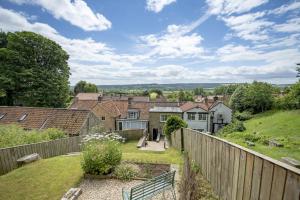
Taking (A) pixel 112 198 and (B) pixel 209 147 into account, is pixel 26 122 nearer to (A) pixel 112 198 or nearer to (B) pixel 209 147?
(A) pixel 112 198

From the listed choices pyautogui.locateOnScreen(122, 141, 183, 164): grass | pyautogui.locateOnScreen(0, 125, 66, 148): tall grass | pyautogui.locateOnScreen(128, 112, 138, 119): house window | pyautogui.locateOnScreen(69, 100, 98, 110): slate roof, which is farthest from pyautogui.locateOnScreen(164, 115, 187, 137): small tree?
pyautogui.locateOnScreen(69, 100, 98, 110): slate roof

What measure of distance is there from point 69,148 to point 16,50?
15955mm

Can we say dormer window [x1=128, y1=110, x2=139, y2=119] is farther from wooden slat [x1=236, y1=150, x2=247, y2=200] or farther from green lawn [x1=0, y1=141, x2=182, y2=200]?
wooden slat [x1=236, y1=150, x2=247, y2=200]

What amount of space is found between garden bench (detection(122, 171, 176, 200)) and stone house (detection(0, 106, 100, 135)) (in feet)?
42.6

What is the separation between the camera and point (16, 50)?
2230 cm

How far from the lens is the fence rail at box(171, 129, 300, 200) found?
2582 millimetres

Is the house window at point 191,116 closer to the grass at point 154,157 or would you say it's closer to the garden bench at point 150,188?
the grass at point 154,157

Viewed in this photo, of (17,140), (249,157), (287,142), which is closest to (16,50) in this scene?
(17,140)

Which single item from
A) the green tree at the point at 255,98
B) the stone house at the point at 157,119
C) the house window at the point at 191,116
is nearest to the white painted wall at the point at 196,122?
the house window at the point at 191,116

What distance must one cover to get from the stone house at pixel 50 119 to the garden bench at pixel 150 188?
42.6ft

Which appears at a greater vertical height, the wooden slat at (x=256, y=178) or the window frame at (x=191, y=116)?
the wooden slat at (x=256, y=178)

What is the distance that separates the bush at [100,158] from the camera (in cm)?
701

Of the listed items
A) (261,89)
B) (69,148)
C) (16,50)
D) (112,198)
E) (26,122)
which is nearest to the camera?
(112,198)

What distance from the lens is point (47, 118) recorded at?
Answer: 18125 mm
